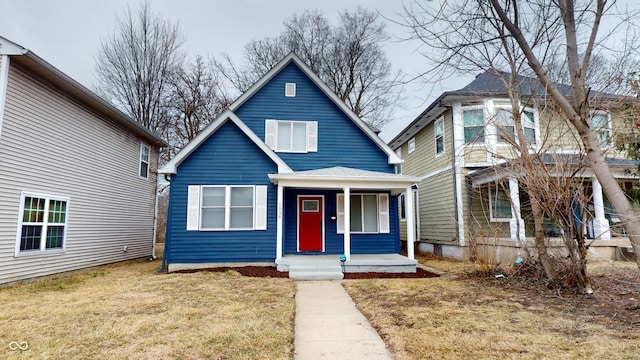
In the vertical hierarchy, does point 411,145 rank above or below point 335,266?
above

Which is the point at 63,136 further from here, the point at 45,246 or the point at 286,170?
the point at 286,170

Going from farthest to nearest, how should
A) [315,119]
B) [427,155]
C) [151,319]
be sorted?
1. [427,155]
2. [315,119]
3. [151,319]

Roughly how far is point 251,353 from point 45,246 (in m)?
8.14

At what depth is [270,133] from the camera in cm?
1178

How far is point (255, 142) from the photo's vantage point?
1073cm

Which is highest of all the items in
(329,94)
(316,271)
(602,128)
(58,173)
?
(329,94)

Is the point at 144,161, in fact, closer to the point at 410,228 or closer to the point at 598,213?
the point at 410,228

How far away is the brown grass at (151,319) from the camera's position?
3924 mm

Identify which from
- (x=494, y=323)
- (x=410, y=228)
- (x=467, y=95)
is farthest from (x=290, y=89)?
(x=494, y=323)

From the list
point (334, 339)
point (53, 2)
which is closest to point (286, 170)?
point (334, 339)

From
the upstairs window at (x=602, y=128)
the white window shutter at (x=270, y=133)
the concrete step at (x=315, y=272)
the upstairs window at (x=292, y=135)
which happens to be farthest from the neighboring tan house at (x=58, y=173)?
the upstairs window at (x=602, y=128)

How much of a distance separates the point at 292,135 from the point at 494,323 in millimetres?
8595

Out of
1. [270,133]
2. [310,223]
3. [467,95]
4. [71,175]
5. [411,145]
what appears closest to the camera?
[71,175]

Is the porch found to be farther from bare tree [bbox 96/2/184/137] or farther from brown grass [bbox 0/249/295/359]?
bare tree [bbox 96/2/184/137]
